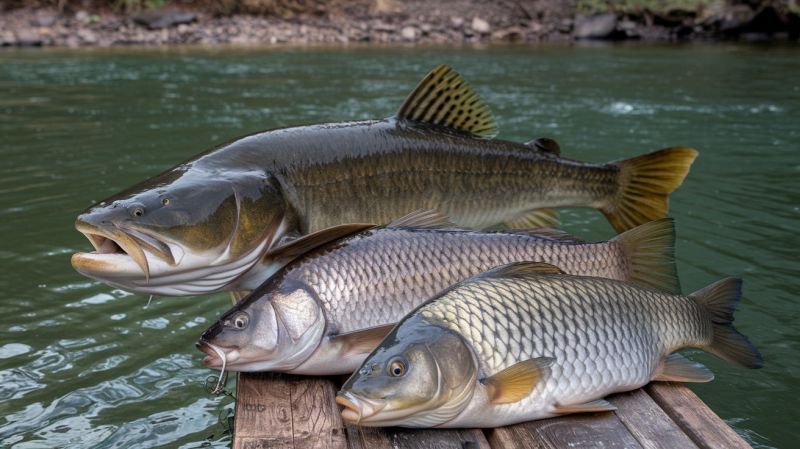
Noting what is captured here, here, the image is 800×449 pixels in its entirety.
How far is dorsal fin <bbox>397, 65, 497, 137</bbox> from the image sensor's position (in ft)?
12.5

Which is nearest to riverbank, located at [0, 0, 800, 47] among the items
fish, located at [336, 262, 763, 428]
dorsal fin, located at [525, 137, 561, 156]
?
dorsal fin, located at [525, 137, 561, 156]

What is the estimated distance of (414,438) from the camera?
245cm

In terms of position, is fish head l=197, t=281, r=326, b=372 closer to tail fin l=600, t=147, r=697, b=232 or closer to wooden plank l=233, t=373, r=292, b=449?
wooden plank l=233, t=373, r=292, b=449

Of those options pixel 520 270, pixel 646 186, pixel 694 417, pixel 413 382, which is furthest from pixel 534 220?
pixel 413 382

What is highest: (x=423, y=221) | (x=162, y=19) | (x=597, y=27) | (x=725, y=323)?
(x=162, y=19)

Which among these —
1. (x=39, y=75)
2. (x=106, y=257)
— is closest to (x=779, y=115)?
(x=106, y=257)

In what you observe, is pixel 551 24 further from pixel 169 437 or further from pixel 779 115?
pixel 169 437

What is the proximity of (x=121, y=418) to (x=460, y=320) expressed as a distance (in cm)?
203

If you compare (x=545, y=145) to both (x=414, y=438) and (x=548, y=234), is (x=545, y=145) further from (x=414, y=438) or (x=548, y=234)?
(x=414, y=438)

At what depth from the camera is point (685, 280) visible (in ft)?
17.6

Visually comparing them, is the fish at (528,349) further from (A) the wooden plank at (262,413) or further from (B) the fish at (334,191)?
(B) the fish at (334,191)

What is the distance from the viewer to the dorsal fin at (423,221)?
3066 mm

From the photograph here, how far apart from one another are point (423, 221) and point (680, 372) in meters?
0.97

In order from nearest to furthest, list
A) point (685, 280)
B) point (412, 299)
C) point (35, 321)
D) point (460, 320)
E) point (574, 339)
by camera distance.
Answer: point (460, 320) < point (574, 339) < point (412, 299) < point (35, 321) < point (685, 280)
